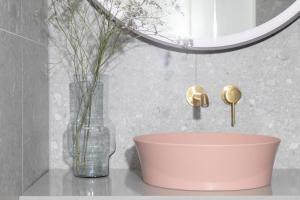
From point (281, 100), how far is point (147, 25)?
0.43 metres

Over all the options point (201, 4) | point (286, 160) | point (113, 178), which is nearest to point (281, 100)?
point (286, 160)

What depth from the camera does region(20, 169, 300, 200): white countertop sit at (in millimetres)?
954

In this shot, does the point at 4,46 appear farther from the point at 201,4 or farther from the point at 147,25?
the point at 201,4

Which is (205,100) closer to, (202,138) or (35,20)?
(202,138)

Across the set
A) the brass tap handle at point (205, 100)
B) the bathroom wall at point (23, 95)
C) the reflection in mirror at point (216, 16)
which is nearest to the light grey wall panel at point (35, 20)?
the bathroom wall at point (23, 95)

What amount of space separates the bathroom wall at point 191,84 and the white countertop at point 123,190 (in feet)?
0.37

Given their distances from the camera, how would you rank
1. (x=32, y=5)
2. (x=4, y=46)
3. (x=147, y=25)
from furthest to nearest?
(x=147, y=25), (x=32, y=5), (x=4, y=46)

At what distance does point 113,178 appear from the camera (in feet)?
3.79

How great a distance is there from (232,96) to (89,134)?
1.31 ft

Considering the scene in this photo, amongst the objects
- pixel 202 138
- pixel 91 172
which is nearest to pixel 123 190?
pixel 91 172

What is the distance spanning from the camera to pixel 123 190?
102 cm

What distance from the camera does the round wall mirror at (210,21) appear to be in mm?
1227

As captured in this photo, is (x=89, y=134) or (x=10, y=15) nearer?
(x=10, y=15)

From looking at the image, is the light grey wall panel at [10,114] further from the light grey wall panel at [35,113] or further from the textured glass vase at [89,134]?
the textured glass vase at [89,134]
